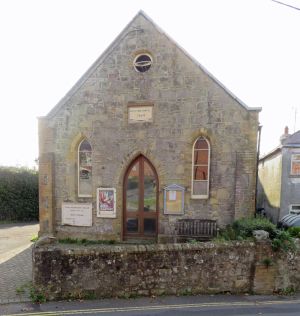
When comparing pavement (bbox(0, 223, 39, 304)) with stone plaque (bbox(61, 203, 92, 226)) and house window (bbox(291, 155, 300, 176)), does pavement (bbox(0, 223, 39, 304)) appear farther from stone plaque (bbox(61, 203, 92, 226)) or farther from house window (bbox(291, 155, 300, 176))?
house window (bbox(291, 155, 300, 176))

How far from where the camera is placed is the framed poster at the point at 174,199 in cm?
1048

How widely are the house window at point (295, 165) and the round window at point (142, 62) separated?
9823mm

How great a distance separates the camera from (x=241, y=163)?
10039 mm

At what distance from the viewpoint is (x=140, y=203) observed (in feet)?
36.3

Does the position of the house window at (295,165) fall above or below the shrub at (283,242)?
above

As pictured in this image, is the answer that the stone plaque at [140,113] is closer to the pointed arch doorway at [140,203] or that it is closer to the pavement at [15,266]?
the pointed arch doorway at [140,203]

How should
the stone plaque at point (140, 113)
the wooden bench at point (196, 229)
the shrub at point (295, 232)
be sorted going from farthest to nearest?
the stone plaque at point (140, 113) → the wooden bench at point (196, 229) → the shrub at point (295, 232)

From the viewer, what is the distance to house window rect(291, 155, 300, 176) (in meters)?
13.6

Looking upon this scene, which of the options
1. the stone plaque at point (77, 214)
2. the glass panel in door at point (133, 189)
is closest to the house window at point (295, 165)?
the glass panel in door at point (133, 189)

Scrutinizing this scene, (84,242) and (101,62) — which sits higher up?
(101,62)

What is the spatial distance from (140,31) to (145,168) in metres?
6.26

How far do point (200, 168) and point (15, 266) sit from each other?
8024 mm

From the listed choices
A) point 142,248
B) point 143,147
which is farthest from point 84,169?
point 142,248

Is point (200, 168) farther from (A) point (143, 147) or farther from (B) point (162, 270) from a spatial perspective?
(B) point (162, 270)
